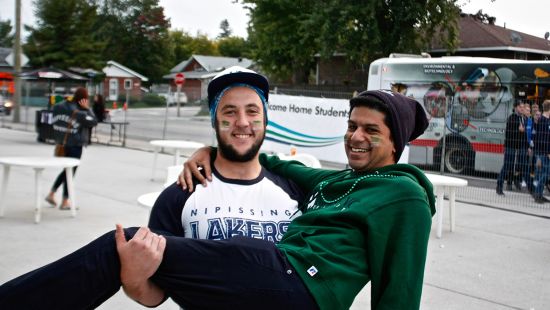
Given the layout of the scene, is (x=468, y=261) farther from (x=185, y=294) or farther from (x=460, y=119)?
(x=460, y=119)

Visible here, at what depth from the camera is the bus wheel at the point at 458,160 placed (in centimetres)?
1294

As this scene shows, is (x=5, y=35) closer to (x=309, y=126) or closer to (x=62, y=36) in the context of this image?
(x=62, y=36)

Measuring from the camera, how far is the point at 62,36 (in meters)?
39.1

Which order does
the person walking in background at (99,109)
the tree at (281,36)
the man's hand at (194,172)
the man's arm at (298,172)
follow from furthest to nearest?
the tree at (281,36)
the person walking in background at (99,109)
the man's arm at (298,172)
the man's hand at (194,172)

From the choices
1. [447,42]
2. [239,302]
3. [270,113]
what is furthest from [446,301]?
[447,42]

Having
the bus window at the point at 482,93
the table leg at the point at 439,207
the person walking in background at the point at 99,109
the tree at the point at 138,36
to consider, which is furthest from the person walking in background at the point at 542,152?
the tree at the point at 138,36

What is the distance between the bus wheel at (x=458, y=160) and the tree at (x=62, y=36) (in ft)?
96.5

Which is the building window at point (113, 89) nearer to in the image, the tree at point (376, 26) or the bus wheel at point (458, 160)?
the tree at point (376, 26)

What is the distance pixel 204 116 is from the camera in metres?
36.9

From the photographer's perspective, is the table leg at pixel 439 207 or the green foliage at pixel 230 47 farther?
the green foliage at pixel 230 47

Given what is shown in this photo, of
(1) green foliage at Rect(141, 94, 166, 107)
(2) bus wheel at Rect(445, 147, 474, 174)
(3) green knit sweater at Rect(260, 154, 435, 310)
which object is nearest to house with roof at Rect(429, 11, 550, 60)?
(2) bus wheel at Rect(445, 147, 474, 174)

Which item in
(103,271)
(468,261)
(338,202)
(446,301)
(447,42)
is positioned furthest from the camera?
(447,42)

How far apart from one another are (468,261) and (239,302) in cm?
520

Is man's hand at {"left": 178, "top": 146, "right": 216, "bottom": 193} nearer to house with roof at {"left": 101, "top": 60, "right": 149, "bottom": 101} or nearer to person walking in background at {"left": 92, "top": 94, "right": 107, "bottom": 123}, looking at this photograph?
person walking in background at {"left": 92, "top": 94, "right": 107, "bottom": 123}
